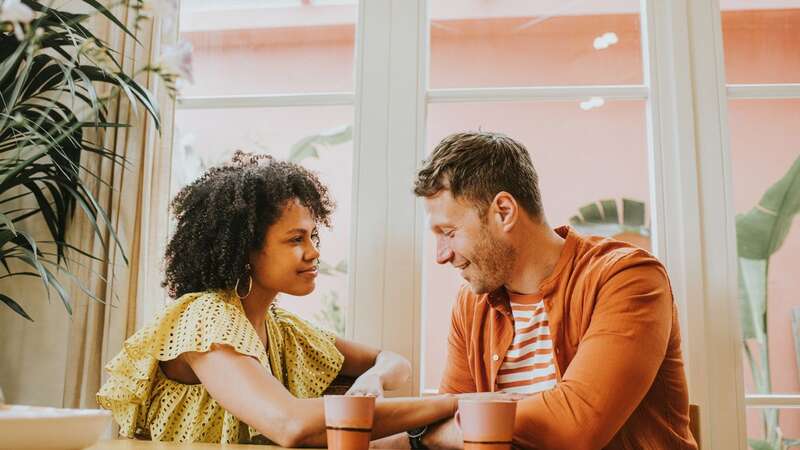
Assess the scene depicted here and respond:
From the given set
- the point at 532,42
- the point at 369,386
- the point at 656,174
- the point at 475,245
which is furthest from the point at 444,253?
the point at 532,42

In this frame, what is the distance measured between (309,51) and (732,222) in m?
1.41

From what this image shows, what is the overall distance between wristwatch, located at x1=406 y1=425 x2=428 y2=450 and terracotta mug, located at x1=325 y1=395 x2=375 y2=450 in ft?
1.42

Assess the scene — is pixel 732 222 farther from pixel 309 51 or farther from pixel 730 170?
pixel 309 51

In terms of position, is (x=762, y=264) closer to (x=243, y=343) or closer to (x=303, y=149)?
(x=303, y=149)

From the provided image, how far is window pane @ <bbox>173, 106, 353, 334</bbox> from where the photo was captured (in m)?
2.38

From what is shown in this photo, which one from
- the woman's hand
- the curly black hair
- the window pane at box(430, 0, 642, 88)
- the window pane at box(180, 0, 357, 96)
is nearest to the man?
the woman's hand

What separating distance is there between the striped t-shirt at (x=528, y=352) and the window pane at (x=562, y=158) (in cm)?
43

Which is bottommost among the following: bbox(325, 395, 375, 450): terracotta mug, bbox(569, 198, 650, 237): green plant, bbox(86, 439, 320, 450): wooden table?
bbox(86, 439, 320, 450): wooden table

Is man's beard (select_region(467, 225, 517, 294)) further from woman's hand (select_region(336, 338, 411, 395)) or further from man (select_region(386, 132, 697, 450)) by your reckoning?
woman's hand (select_region(336, 338, 411, 395))

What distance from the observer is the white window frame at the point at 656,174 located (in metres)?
2.15

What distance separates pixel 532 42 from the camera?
8.02 feet

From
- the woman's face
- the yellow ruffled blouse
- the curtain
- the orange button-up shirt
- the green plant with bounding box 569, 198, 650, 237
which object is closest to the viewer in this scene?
the orange button-up shirt

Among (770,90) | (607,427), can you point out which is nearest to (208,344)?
(607,427)

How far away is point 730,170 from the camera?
7.36 feet
